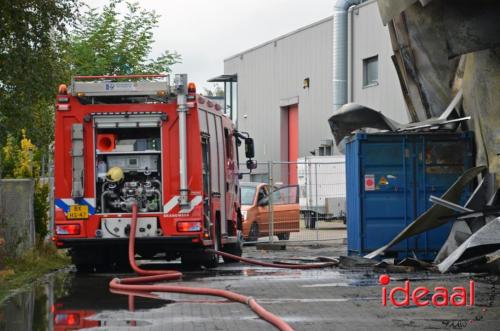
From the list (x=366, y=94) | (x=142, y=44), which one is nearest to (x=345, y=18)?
(x=366, y=94)

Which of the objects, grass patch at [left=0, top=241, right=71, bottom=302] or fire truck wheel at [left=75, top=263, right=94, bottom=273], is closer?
grass patch at [left=0, top=241, right=71, bottom=302]

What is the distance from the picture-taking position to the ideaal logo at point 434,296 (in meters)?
12.5

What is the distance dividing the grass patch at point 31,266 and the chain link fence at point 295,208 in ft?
23.2

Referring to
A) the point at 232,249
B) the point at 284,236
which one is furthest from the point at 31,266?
the point at 284,236

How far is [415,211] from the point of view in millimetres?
19516

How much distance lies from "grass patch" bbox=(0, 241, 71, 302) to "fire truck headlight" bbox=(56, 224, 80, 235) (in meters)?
0.80

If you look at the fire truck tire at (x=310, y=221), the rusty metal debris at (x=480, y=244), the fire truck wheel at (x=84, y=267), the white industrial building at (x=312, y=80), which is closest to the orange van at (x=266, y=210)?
the fire truck tire at (x=310, y=221)

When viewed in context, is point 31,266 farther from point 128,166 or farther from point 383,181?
point 383,181

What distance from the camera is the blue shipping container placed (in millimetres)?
19453

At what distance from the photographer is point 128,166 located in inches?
704

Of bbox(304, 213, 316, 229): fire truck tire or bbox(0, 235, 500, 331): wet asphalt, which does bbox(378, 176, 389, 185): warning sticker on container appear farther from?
bbox(304, 213, 316, 229): fire truck tire

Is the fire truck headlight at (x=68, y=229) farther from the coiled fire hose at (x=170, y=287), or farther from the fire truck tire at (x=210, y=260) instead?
the fire truck tire at (x=210, y=260)

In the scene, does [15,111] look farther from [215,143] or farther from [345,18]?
[345,18]

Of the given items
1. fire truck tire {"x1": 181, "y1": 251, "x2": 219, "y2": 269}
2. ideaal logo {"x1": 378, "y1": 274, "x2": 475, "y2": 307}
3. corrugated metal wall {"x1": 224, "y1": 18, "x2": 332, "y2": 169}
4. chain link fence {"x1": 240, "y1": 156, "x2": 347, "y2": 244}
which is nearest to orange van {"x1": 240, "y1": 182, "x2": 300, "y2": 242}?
chain link fence {"x1": 240, "y1": 156, "x2": 347, "y2": 244}
